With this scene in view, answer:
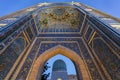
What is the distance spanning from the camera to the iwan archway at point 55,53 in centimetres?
509

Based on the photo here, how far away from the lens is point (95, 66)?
505 centimetres

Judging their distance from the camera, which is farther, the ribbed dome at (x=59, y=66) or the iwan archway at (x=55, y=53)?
the ribbed dome at (x=59, y=66)

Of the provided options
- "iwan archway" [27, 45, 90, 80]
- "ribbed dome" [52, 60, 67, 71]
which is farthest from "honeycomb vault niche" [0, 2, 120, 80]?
"ribbed dome" [52, 60, 67, 71]

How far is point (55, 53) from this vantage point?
6.25 metres

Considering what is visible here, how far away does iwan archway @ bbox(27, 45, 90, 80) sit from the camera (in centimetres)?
509

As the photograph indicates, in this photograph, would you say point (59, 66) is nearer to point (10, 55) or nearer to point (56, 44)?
point (56, 44)

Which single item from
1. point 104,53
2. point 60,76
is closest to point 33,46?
point 104,53

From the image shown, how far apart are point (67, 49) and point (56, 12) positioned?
1965 millimetres

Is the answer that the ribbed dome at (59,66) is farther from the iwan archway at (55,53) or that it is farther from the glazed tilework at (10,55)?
the glazed tilework at (10,55)

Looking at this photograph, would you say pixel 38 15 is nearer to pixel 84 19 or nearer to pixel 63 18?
pixel 63 18

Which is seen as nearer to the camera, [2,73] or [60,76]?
[2,73]

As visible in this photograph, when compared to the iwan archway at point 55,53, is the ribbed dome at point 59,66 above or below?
above

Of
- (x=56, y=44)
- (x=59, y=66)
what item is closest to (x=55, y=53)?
(x=56, y=44)

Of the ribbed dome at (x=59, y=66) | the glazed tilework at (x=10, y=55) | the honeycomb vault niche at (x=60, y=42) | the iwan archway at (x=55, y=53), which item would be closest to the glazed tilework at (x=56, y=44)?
the honeycomb vault niche at (x=60, y=42)
